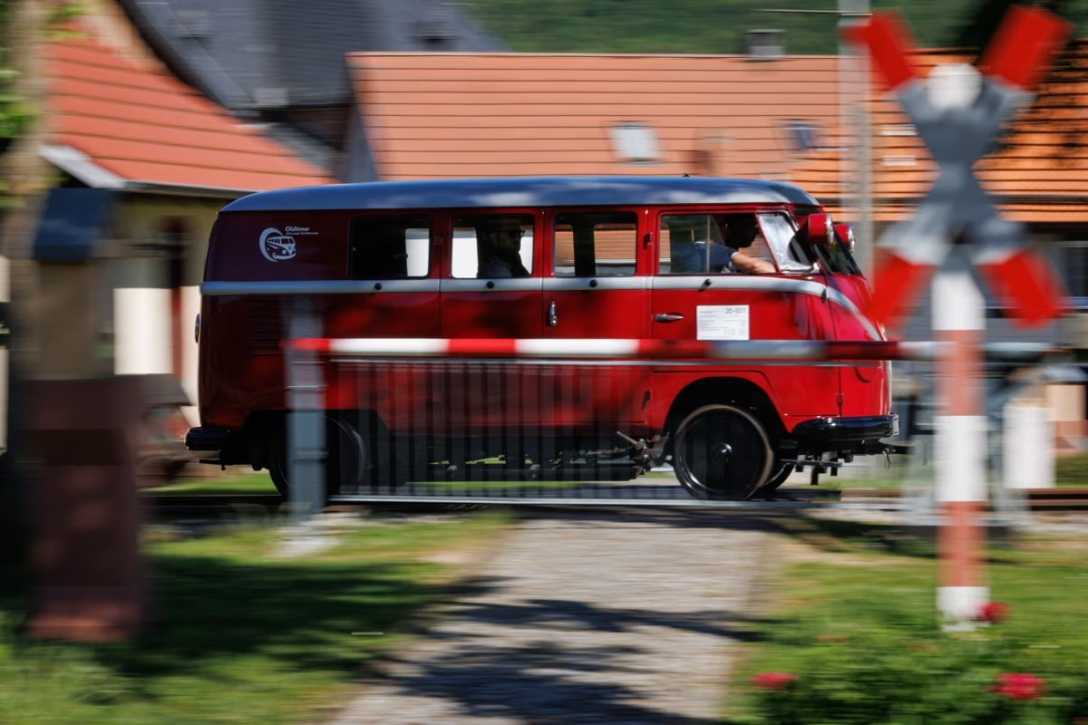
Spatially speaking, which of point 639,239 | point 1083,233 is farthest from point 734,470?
point 1083,233

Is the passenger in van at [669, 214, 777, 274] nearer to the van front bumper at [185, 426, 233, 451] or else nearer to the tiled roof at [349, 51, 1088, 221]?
the van front bumper at [185, 426, 233, 451]

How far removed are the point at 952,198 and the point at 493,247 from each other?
261 inches

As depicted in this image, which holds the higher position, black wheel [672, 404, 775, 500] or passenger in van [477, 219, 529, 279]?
passenger in van [477, 219, 529, 279]

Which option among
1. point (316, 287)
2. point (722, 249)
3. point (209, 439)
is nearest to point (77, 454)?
point (316, 287)

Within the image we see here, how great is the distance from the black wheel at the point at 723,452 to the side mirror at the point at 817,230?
4.40 feet

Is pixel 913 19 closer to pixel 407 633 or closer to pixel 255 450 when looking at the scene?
pixel 407 633

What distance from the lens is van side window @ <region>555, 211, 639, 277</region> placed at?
11.9 meters

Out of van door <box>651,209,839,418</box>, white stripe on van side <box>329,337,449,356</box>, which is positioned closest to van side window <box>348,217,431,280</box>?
white stripe on van side <box>329,337,449,356</box>

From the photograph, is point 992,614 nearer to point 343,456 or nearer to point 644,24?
point 343,456

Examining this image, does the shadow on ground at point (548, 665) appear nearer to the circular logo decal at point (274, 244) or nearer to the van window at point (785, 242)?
the van window at point (785, 242)

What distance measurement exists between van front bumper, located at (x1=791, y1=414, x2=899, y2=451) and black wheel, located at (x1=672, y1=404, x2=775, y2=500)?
299 mm

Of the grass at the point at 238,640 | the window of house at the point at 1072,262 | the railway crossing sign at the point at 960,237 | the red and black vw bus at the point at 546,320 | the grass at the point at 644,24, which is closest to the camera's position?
the railway crossing sign at the point at 960,237

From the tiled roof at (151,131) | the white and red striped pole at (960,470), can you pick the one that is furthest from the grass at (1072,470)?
the tiled roof at (151,131)

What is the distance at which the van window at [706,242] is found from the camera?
11719mm
